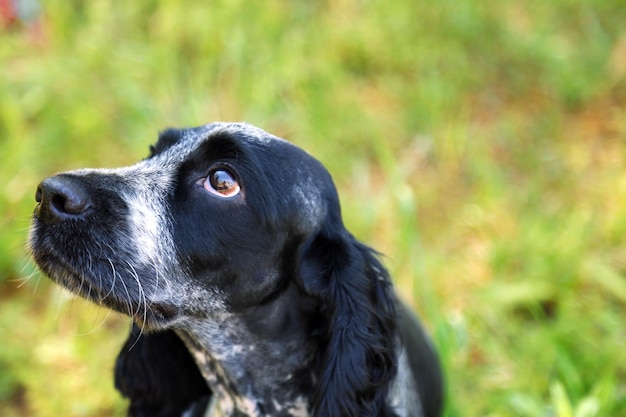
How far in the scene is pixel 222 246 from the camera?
7.50 ft

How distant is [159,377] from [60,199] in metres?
1.11

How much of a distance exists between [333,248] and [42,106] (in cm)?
333

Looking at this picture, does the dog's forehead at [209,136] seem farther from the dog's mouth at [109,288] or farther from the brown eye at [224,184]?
the dog's mouth at [109,288]

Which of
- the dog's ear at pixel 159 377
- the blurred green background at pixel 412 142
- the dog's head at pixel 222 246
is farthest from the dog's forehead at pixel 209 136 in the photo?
the blurred green background at pixel 412 142

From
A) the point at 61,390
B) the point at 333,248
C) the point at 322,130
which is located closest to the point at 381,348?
the point at 333,248

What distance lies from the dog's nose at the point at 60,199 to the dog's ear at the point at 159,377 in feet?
2.76

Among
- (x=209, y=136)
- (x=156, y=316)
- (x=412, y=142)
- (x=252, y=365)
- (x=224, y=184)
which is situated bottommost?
(x=252, y=365)

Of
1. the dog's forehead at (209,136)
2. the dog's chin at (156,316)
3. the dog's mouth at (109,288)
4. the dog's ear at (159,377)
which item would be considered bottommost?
the dog's ear at (159,377)

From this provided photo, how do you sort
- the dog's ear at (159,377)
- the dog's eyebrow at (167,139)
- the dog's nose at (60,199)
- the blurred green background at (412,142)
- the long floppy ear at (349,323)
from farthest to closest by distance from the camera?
the blurred green background at (412,142)
the dog's ear at (159,377)
the dog's eyebrow at (167,139)
the long floppy ear at (349,323)
the dog's nose at (60,199)

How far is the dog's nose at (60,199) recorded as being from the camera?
213cm

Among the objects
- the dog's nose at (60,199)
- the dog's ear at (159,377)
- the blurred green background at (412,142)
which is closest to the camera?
the dog's nose at (60,199)

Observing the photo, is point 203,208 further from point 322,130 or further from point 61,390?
point 322,130

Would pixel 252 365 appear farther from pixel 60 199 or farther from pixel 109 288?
pixel 60 199

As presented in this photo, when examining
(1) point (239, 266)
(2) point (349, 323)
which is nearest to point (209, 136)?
(1) point (239, 266)
